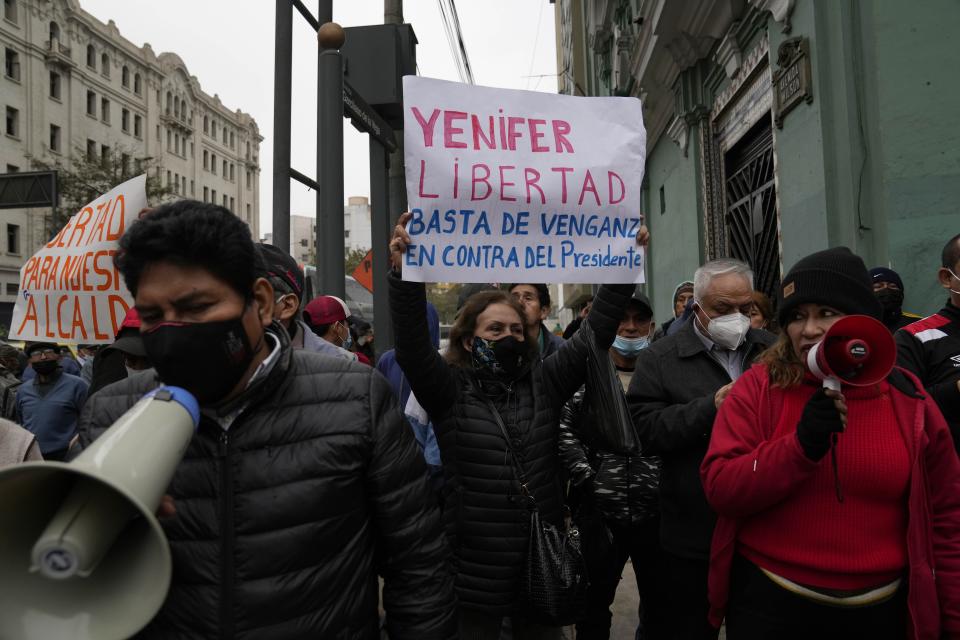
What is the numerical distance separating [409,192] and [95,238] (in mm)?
1738

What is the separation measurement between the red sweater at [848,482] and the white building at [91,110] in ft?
70.3

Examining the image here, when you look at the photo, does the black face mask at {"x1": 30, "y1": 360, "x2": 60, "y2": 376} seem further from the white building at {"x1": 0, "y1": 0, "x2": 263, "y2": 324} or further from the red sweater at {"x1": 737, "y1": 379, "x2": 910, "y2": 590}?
the white building at {"x1": 0, "y1": 0, "x2": 263, "y2": 324}

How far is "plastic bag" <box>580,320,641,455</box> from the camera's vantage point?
264 centimetres

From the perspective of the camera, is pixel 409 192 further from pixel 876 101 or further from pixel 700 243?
pixel 700 243

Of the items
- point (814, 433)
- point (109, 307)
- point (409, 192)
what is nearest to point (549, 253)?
point (409, 192)

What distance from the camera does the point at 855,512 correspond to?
1.85 m

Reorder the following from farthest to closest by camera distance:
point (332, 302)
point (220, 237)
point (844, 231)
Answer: point (844, 231) → point (332, 302) → point (220, 237)

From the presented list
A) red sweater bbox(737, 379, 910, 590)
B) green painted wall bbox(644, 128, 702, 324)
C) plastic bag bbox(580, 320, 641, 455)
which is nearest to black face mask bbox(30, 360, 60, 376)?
plastic bag bbox(580, 320, 641, 455)

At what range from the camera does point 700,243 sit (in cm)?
941

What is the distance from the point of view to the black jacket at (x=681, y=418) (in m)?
2.51

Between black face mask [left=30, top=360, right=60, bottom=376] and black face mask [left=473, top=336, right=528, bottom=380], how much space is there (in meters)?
4.68

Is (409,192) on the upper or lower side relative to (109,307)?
upper

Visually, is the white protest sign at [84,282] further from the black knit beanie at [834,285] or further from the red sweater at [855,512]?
the red sweater at [855,512]

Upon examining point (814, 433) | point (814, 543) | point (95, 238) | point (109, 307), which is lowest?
Answer: point (814, 543)
